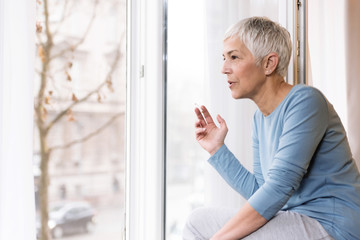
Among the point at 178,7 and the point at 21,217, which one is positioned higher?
the point at 178,7

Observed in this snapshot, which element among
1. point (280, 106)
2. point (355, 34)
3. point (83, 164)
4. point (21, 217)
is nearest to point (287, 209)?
point (280, 106)

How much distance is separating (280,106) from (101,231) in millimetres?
1038

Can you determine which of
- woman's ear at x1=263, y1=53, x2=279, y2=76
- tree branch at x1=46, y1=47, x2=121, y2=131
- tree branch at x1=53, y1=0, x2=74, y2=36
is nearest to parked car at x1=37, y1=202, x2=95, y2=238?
tree branch at x1=46, y1=47, x2=121, y2=131

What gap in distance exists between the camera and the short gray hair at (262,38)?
133 centimetres

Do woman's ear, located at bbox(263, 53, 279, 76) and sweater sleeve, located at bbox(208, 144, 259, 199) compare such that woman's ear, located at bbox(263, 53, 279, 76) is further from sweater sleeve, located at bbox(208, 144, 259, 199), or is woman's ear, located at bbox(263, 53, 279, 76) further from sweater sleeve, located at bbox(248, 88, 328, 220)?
sweater sleeve, located at bbox(208, 144, 259, 199)

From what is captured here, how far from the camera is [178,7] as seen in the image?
6.33 feet

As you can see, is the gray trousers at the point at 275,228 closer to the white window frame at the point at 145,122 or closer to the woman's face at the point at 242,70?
the woman's face at the point at 242,70

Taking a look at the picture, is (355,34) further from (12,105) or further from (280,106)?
(12,105)

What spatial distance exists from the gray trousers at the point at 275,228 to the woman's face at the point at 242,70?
41 centimetres

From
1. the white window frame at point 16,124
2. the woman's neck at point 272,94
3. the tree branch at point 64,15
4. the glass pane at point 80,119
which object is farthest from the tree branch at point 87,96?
the woman's neck at point 272,94

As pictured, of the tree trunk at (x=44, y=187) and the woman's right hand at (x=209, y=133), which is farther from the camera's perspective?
the tree trunk at (x=44, y=187)

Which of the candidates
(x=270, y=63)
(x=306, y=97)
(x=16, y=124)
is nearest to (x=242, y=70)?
(x=270, y=63)

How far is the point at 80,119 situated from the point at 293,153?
3.30 ft

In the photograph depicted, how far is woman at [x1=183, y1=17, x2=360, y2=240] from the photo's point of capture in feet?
3.63
